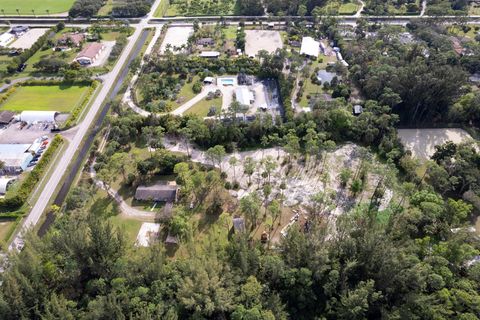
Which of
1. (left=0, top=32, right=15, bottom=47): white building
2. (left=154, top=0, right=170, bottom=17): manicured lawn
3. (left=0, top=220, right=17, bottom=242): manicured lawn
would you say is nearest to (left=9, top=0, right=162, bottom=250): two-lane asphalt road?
(left=0, top=220, right=17, bottom=242): manicured lawn

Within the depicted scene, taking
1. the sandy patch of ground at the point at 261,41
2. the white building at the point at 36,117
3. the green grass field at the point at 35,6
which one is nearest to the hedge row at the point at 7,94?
the white building at the point at 36,117

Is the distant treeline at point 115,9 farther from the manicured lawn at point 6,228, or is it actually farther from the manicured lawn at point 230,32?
the manicured lawn at point 6,228

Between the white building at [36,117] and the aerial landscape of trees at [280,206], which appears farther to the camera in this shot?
the white building at [36,117]

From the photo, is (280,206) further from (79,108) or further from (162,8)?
(162,8)

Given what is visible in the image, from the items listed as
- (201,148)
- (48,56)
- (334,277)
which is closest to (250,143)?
(201,148)

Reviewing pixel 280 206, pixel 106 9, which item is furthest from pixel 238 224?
pixel 106 9

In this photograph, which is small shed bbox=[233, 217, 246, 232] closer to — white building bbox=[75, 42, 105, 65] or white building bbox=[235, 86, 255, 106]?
white building bbox=[235, 86, 255, 106]
